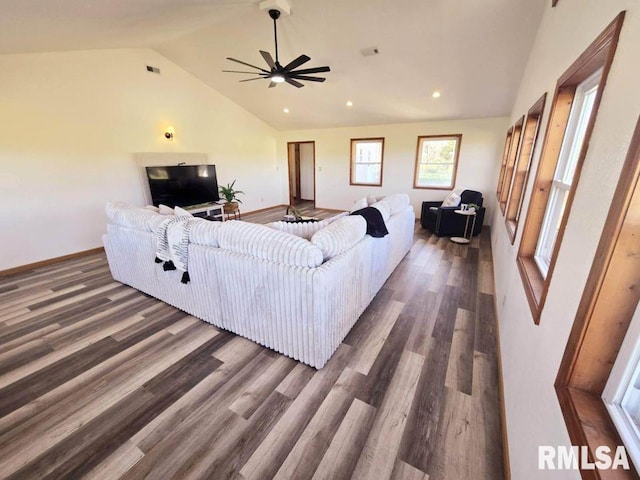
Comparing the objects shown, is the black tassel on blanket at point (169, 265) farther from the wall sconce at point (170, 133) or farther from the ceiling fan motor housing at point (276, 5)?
the wall sconce at point (170, 133)

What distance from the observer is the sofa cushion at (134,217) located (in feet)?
8.64

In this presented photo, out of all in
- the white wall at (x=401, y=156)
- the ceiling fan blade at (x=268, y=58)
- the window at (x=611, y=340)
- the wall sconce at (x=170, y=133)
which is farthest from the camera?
the white wall at (x=401, y=156)

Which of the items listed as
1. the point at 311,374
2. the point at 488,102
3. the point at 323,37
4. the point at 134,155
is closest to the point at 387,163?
the point at 488,102

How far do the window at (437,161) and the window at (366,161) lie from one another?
3.09 ft

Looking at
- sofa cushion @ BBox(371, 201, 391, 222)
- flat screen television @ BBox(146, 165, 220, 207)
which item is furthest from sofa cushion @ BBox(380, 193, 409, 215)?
flat screen television @ BBox(146, 165, 220, 207)

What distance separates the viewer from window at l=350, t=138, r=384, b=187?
6.76 metres

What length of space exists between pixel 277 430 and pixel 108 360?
149 centimetres

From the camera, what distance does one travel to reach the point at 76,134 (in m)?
3.95

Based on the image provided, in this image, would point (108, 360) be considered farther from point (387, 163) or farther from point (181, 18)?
point (387, 163)

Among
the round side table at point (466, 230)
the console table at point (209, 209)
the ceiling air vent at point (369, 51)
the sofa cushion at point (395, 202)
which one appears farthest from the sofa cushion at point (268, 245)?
the round side table at point (466, 230)

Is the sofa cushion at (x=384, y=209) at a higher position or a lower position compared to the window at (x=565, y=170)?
lower

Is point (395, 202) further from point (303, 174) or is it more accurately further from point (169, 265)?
point (303, 174)

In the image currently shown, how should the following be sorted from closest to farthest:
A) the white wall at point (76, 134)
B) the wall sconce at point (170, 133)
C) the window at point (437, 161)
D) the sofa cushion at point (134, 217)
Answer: the sofa cushion at point (134, 217)
the white wall at point (76, 134)
the wall sconce at point (170, 133)
the window at point (437, 161)

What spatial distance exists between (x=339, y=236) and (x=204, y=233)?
1.13 m
